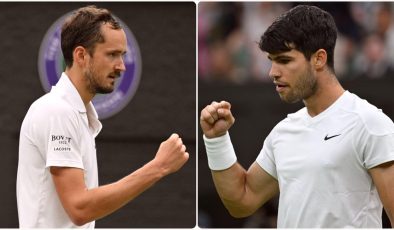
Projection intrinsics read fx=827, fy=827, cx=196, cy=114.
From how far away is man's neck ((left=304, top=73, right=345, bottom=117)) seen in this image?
3.67 meters

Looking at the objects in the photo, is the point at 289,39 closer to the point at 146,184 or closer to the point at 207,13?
the point at 146,184

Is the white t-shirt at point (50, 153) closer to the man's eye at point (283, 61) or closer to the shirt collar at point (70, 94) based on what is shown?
the shirt collar at point (70, 94)

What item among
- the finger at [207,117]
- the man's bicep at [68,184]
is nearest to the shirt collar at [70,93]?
the man's bicep at [68,184]

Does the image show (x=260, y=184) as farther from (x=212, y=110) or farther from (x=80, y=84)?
(x=80, y=84)

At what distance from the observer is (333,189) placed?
3508mm

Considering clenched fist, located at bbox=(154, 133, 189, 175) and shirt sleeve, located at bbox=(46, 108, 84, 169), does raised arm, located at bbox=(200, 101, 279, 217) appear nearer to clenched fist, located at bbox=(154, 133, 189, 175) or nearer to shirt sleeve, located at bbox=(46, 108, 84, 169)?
clenched fist, located at bbox=(154, 133, 189, 175)

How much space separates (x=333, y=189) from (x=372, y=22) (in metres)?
4.98

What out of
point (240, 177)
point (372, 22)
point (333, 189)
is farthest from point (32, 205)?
point (372, 22)

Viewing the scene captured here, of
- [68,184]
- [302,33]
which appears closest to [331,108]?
[302,33]

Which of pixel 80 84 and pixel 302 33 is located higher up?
pixel 302 33

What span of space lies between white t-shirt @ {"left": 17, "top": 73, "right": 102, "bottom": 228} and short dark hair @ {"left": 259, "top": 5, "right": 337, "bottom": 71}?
90 cm

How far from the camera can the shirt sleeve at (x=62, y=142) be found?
3363mm

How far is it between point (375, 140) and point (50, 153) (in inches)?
52.8

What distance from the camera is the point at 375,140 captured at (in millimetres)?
3438
